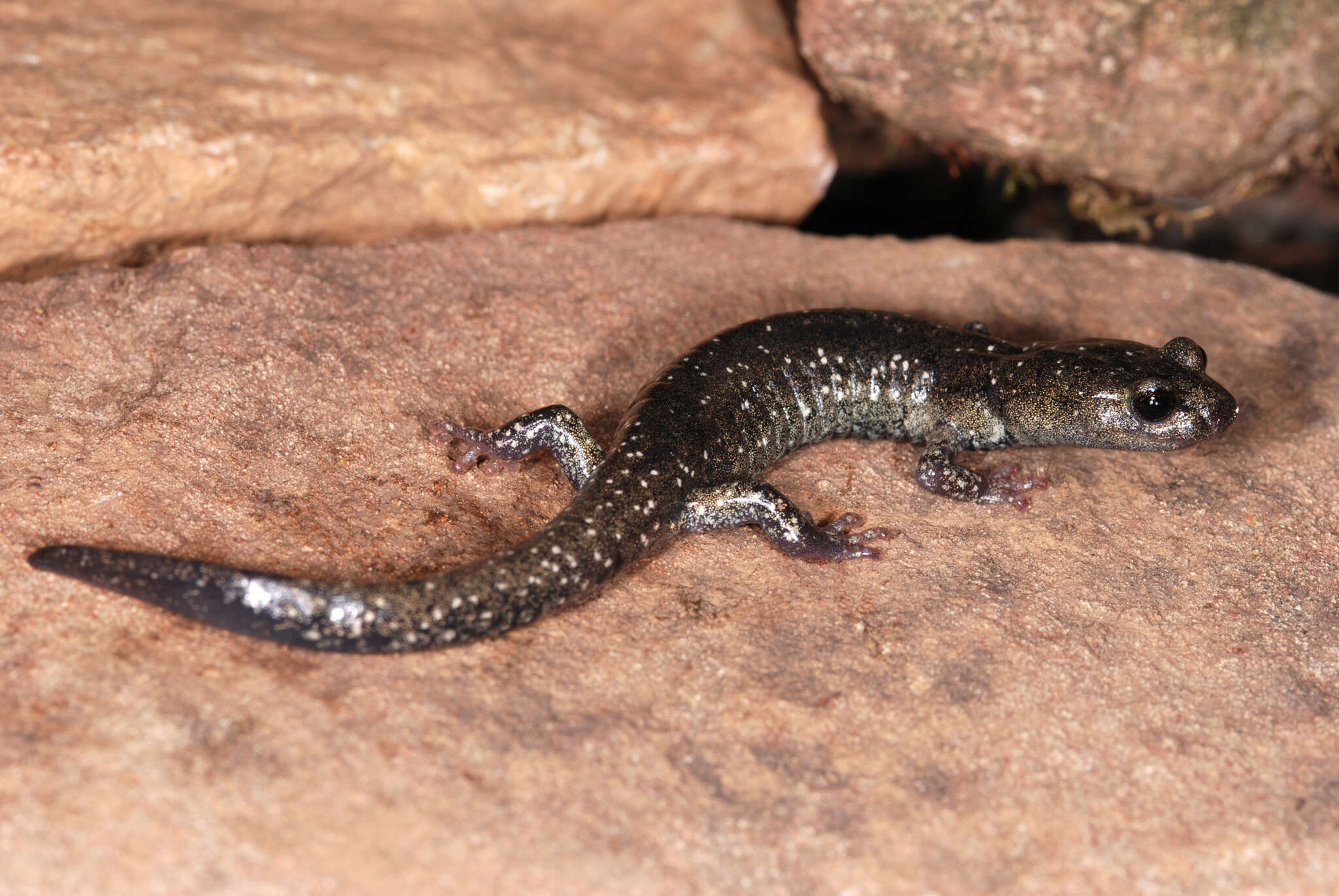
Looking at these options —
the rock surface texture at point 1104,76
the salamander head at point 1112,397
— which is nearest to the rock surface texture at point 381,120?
the rock surface texture at point 1104,76

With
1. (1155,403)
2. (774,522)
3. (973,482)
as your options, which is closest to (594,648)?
(774,522)

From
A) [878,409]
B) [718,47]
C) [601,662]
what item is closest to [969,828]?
[601,662]

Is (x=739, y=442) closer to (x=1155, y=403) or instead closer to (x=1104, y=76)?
(x=1155, y=403)

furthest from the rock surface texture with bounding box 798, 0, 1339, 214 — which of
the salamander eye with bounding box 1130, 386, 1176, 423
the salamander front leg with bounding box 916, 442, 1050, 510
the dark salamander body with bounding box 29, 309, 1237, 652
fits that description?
the salamander front leg with bounding box 916, 442, 1050, 510

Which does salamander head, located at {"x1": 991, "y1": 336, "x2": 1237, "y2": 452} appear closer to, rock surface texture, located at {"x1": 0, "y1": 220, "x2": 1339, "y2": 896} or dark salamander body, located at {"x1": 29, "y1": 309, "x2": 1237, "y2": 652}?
dark salamander body, located at {"x1": 29, "y1": 309, "x2": 1237, "y2": 652}

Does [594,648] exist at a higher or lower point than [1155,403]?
lower

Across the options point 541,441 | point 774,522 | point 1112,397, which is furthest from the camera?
point 1112,397
